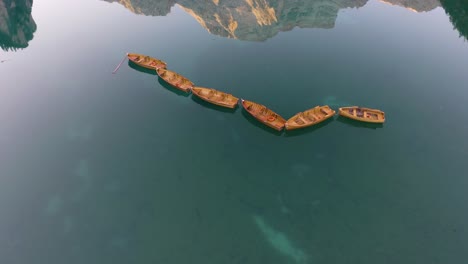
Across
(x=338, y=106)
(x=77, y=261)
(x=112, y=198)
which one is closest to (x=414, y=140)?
(x=338, y=106)

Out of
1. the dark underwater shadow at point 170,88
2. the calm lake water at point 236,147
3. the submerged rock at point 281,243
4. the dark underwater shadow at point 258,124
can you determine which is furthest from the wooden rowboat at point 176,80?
the submerged rock at point 281,243

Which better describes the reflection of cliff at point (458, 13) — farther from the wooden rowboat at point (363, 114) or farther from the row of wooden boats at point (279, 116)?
the row of wooden boats at point (279, 116)

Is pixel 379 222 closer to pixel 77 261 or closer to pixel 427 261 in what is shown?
pixel 427 261

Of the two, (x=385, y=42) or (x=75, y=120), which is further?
(x=385, y=42)

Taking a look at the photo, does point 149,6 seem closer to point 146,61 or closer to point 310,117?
point 146,61

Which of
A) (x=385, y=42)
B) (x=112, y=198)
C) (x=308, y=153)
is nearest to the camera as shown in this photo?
(x=112, y=198)

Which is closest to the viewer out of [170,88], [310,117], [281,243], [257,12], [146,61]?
[281,243]

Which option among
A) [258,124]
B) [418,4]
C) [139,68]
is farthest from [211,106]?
[418,4]
